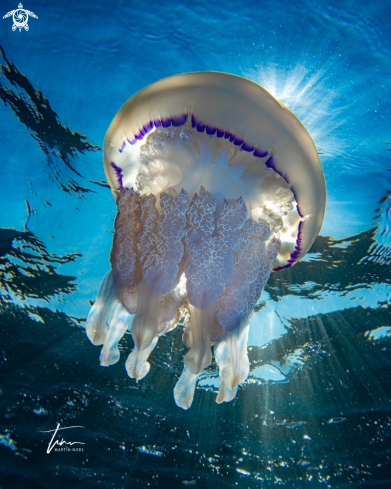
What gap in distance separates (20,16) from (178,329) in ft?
20.1

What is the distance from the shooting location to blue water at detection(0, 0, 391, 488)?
287 centimetres

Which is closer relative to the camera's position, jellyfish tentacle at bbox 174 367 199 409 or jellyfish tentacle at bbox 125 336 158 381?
jellyfish tentacle at bbox 125 336 158 381

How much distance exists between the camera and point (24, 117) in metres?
3.76

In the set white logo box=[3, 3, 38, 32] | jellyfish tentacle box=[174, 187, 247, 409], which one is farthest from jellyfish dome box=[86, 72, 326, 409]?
white logo box=[3, 3, 38, 32]

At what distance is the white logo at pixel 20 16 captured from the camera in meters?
2.88

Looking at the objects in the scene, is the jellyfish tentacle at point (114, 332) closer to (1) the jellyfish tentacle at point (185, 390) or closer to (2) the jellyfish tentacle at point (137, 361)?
(2) the jellyfish tentacle at point (137, 361)

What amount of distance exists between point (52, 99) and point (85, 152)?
77 centimetres

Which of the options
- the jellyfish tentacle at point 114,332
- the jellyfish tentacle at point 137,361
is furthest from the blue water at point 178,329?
the jellyfish tentacle at point 137,361

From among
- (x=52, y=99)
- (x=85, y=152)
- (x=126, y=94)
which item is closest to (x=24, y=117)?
(x=52, y=99)

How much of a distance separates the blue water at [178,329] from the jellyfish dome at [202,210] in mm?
1462

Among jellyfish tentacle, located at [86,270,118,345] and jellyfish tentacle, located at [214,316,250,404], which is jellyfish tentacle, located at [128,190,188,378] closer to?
jellyfish tentacle, located at [86,270,118,345]

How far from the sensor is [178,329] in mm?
6789

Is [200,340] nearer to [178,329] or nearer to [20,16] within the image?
[20,16]

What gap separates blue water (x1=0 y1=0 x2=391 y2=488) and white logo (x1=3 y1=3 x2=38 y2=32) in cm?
4
